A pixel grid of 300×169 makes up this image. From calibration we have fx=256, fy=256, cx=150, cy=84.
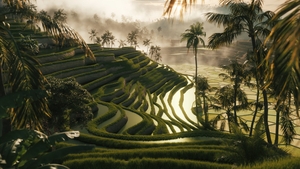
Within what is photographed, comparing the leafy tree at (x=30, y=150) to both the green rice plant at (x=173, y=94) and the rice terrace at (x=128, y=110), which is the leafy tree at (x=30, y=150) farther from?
the green rice plant at (x=173, y=94)

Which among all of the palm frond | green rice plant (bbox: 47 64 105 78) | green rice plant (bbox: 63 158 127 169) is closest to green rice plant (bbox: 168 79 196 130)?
green rice plant (bbox: 47 64 105 78)

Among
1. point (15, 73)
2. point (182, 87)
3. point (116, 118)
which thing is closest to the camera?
point (15, 73)

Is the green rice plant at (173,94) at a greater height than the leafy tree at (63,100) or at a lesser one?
lesser

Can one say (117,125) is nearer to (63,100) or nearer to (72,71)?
(63,100)

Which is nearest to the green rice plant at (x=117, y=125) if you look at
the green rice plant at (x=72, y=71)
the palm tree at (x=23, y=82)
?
the green rice plant at (x=72, y=71)

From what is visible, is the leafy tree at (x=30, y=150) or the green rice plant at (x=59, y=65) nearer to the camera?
the leafy tree at (x=30, y=150)

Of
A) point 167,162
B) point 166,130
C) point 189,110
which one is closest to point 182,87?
point 189,110

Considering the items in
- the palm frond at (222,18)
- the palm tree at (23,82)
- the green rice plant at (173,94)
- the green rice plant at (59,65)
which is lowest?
the green rice plant at (173,94)

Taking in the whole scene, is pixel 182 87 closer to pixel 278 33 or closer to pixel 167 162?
pixel 167 162

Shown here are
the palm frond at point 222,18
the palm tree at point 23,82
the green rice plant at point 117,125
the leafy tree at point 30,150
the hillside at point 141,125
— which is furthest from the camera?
the green rice plant at point 117,125

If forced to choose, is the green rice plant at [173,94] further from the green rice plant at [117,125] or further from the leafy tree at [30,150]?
the leafy tree at [30,150]

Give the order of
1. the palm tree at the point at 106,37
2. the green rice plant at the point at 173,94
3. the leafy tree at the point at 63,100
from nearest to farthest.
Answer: the leafy tree at the point at 63,100
the green rice plant at the point at 173,94
the palm tree at the point at 106,37
